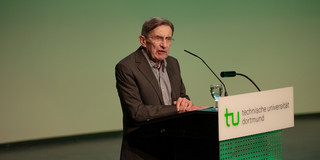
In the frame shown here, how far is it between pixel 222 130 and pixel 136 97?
25.0 inches

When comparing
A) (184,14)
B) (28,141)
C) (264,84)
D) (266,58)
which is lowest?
(28,141)

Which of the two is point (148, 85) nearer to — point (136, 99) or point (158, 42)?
point (136, 99)

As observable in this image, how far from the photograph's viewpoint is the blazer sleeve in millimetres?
2428

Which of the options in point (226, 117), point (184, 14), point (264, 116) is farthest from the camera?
point (184, 14)

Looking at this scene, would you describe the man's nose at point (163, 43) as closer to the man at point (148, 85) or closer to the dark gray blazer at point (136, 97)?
the man at point (148, 85)

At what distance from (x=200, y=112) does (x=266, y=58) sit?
224 inches

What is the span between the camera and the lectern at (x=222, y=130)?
220cm

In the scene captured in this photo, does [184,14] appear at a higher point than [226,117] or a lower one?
higher

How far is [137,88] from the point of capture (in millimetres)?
2605

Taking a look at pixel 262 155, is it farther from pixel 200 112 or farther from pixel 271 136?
pixel 200 112

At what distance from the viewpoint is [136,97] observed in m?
2.55

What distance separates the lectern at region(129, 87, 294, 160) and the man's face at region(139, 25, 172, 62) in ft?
1.81

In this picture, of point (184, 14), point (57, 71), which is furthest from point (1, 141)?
point (184, 14)

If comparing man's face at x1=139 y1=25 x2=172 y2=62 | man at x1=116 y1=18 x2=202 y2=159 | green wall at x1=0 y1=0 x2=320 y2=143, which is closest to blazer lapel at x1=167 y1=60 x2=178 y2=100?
man at x1=116 y1=18 x2=202 y2=159
